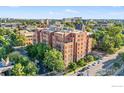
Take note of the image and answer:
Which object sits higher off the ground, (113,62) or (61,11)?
(61,11)

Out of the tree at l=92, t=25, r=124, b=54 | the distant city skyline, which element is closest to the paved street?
the tree at l=92, t=25, r=124, b=54

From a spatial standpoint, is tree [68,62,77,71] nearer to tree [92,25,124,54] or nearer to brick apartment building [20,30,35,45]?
tree [92,25,124,54]

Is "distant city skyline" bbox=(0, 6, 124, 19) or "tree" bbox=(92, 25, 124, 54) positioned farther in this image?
"tree" bbox=(92, 25, 124, 54)
